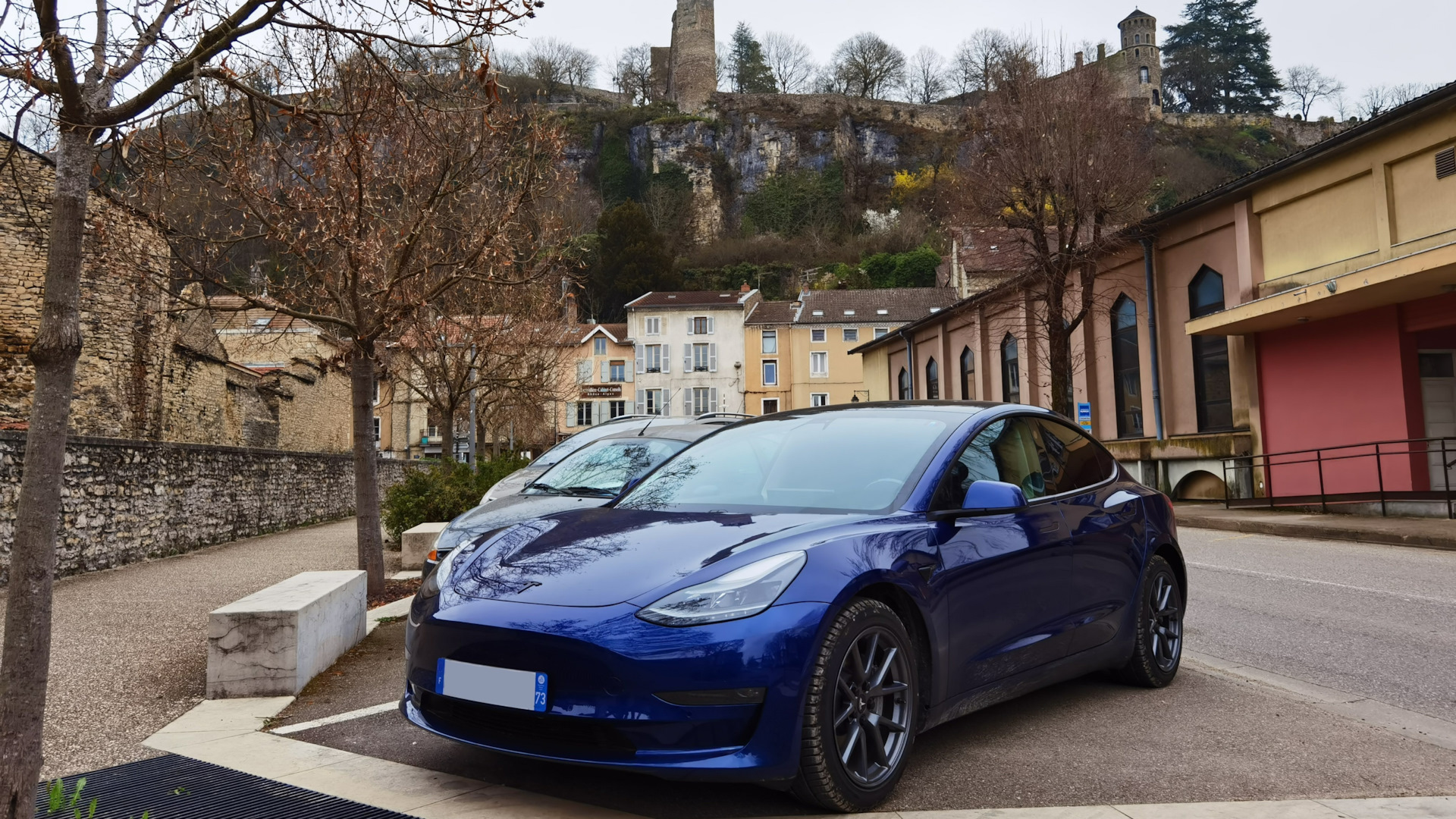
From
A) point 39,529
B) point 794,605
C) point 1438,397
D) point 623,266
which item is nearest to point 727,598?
→ point 794,605

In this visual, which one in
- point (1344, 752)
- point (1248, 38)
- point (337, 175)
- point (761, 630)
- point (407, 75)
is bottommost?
point (1344, 752)

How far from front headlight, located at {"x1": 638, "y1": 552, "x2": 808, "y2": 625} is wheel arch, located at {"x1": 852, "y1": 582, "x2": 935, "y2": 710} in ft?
1.76

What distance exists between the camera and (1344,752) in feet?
13.8

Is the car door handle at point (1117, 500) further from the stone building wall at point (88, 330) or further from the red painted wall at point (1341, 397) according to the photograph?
the stone building wall at point (88, 330)

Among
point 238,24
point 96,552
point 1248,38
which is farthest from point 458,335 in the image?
point 1248,38

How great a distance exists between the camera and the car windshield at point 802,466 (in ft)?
14.0

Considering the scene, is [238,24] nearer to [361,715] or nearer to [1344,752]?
[361,715]

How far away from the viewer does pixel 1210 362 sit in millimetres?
23391

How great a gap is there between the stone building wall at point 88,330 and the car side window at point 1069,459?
53.6ft

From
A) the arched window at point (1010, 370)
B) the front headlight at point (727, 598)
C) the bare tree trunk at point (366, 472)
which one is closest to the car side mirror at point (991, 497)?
the front headlight at point (727, 598)

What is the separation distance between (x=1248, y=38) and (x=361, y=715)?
401 feet

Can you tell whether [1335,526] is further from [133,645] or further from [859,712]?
[133,645]

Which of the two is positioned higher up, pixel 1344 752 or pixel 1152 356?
pixel 1152 356

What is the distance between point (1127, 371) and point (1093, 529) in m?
24.1
